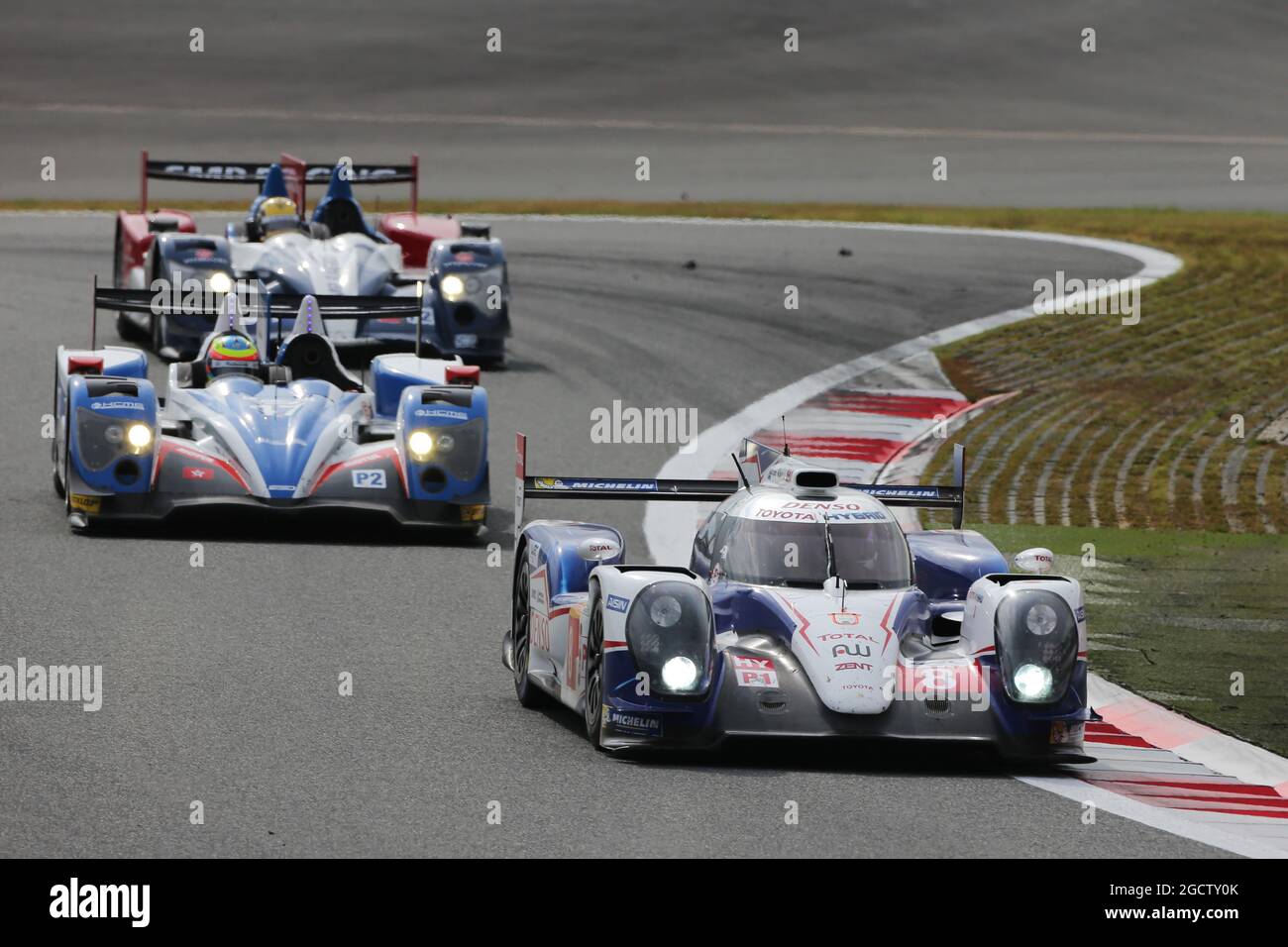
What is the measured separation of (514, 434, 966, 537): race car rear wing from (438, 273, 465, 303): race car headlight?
12576 mm

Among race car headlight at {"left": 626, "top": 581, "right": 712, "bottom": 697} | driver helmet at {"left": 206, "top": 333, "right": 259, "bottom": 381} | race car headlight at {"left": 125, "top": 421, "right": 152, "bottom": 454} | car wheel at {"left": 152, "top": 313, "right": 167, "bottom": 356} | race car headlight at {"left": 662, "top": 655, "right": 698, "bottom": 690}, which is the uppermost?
car wheel at {"left": 152, "top": 313, "right": 167, "bottom": 356}

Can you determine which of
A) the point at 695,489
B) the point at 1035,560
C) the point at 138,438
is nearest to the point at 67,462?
the point at 138,438

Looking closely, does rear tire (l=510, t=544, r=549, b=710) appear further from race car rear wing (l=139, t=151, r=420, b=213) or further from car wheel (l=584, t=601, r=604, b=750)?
race car rear wing (l=139, t=151, r=420, b=213)

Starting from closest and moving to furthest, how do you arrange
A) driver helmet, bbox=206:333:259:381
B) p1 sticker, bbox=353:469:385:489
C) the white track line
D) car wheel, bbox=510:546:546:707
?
1. car wheel, bbox=510:546:546:707
2. p1 sticker, bbox=353:469:385:489
3. driver helmet, bbox=206:333:259:381
4. the white track line

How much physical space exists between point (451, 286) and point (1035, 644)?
1516 centimetres

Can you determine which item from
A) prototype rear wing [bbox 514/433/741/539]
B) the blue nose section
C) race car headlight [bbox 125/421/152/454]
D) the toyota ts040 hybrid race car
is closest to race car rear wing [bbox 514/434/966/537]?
prototype rear wing [bbox 514/433/741/539]

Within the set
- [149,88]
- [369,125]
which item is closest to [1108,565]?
[369,125]

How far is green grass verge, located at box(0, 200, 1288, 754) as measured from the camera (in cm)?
1309

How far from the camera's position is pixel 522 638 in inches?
479

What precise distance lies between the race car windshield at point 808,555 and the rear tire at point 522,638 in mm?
1176

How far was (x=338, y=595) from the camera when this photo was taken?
1429 centimetres

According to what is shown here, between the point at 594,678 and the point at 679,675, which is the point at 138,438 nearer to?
the point at 594,678

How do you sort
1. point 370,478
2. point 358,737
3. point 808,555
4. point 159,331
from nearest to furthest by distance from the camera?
point 358,737 → point 808,555 → point 370,478 → point 159,331
